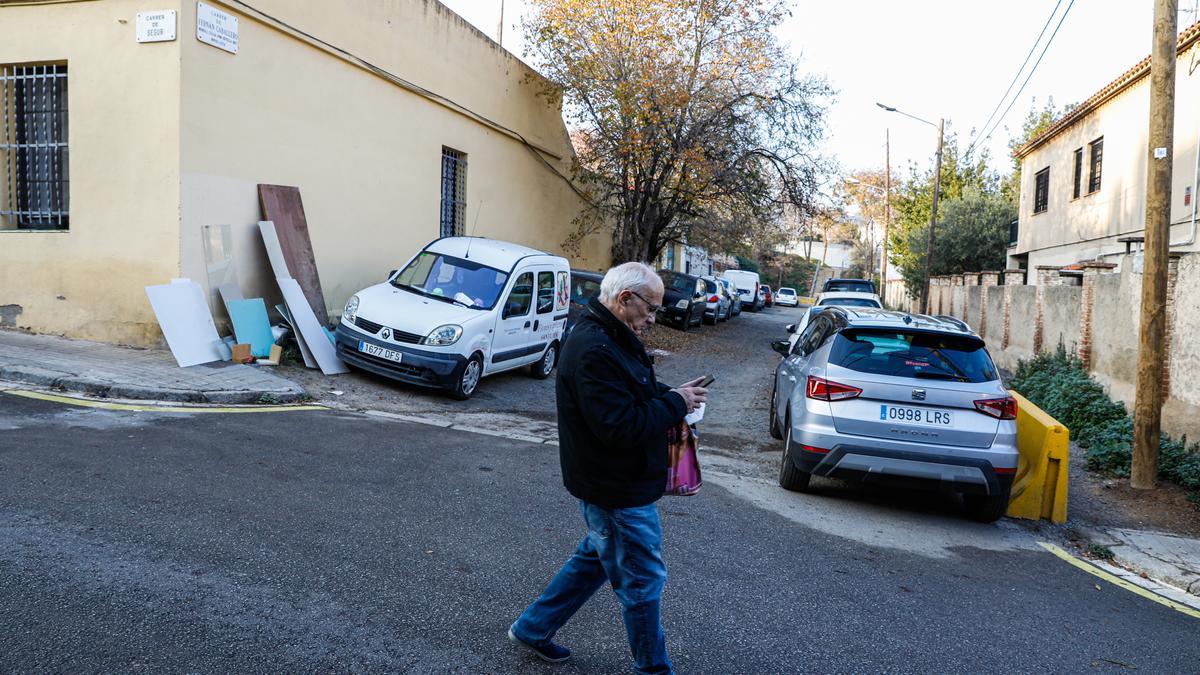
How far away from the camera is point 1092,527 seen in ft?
22.7

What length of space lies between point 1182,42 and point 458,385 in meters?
14.4

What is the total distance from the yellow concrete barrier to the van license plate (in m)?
6.51

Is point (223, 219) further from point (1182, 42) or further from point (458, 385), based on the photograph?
point (1182, 42)

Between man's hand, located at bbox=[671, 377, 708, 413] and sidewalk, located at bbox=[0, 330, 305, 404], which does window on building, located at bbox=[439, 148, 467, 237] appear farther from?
man's hand, located at bbox=[671, 377, 708, 413]

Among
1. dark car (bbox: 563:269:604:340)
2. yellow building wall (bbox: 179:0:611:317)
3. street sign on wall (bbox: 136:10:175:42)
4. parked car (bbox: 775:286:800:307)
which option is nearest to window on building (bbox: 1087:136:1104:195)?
dark car (bbox: 563:269:604:340)

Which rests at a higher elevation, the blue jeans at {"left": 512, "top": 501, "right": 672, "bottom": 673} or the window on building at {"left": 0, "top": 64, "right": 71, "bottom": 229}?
the window on building at {"left": 0, "top": 64, "right": 71, "bottom": 229}

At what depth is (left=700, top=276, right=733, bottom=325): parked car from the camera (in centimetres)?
2688

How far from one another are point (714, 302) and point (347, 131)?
651 inches

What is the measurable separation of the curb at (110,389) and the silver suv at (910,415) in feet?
18.8

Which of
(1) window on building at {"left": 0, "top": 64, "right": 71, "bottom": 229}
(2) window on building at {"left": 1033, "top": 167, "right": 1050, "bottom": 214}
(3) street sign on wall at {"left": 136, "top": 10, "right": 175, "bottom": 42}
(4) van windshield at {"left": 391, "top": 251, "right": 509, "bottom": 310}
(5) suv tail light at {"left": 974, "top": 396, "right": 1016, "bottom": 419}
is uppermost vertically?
(2) window on building at {"left": 1033, "top": 167, "right": 1050, "bottom": 214}

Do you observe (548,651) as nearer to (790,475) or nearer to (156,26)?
(790,475)

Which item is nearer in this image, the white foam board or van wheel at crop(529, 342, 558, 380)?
the white foam board

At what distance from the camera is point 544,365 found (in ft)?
41.0

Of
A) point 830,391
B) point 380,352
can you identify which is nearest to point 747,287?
point 380,352
